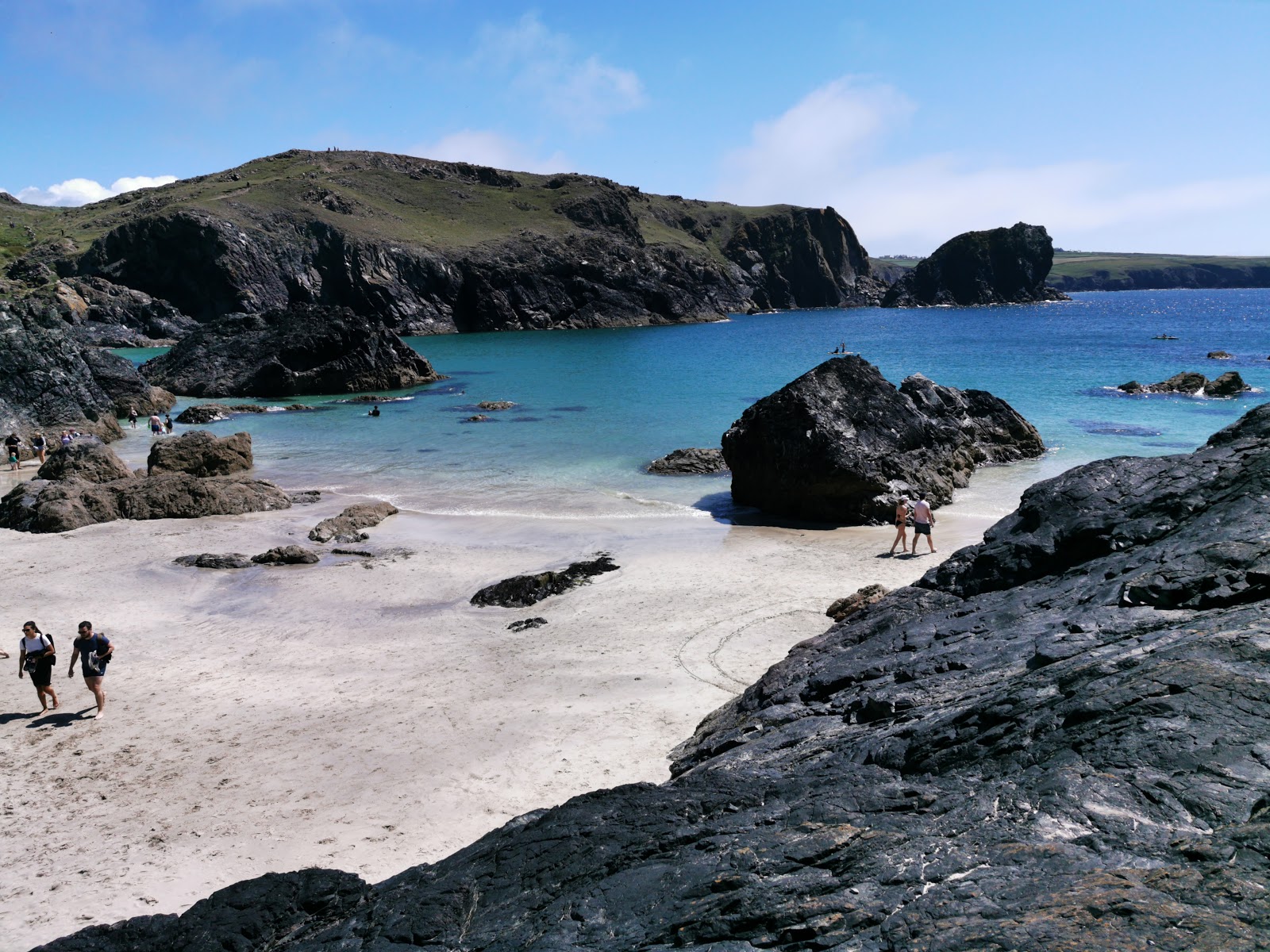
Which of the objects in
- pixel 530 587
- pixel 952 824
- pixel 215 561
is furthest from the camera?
pixel 215 561

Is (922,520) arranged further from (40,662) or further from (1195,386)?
(1195,386)

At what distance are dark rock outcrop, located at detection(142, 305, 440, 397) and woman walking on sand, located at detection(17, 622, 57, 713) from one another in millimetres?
49389

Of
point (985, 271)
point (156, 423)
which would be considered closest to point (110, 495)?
point (156, 423)

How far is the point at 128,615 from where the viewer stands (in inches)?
627

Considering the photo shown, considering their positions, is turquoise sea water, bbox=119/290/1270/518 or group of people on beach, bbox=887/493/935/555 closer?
group of people on beach, bbox=887/493/935/555

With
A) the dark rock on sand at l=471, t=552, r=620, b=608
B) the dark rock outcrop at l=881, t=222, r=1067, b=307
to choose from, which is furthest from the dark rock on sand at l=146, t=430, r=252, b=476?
the dark rock outcrop at l=881, t=222, r=1067, b=307

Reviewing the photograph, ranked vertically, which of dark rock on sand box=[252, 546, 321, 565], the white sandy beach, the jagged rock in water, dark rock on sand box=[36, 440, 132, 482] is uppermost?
the jagged rock in water

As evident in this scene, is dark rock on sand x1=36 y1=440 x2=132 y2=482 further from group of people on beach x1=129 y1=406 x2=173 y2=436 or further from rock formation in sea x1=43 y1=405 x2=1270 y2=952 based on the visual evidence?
rock formation in sea x1=43 y1=405 x2=1270 y2=952

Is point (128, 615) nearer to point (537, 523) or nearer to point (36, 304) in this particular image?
point (537, 523)

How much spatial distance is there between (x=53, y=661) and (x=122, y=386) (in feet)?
140

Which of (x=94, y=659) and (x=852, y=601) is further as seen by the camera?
(x=852, y=601)

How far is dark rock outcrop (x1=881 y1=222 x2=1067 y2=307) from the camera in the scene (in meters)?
176

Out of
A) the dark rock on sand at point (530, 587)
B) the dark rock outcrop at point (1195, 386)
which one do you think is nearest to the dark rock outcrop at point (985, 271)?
the dark rock outcrop at point (1195, 386)

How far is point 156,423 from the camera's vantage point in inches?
1585
